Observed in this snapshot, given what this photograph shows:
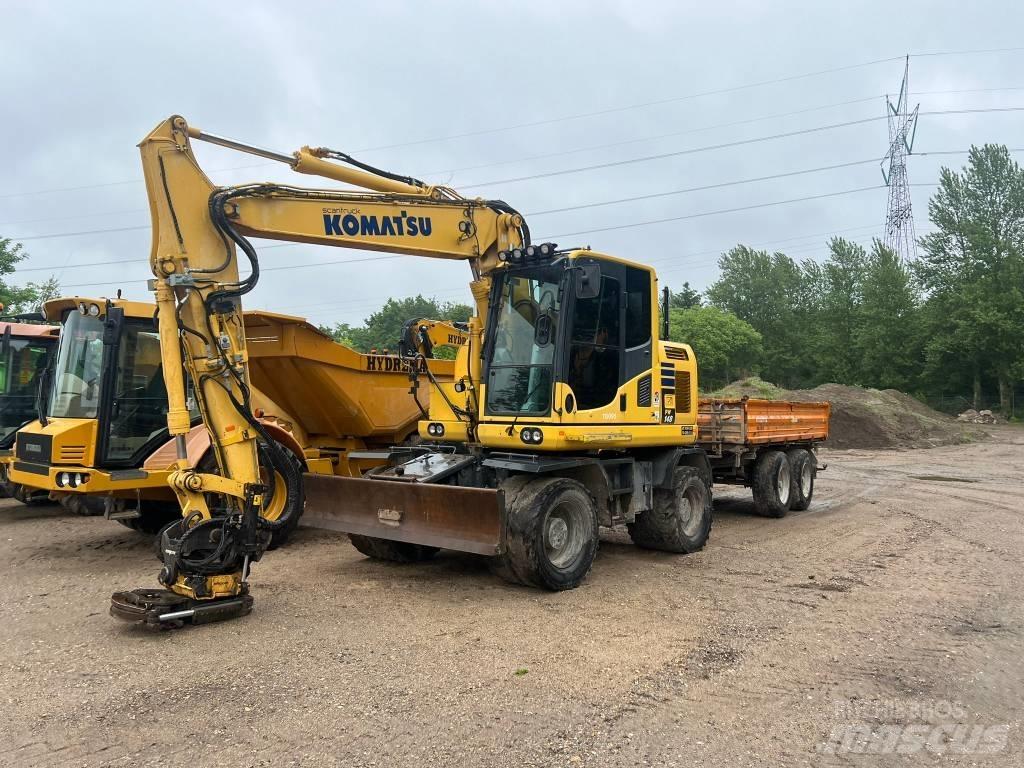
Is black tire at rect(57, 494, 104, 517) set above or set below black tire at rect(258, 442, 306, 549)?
below

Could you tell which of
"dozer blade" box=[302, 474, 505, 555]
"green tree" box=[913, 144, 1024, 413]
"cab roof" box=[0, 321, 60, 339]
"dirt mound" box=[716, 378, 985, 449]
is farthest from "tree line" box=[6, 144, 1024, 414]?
"dozer blade" box=[302, 474, 505, 555]

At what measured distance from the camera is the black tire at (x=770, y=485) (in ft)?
37.2

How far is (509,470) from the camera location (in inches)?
268

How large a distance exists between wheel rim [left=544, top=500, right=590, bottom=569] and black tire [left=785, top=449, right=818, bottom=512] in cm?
640

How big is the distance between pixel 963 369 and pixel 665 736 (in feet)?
133

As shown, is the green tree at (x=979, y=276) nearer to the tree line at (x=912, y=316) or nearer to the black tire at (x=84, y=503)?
the tree line at (x=912, y=316)

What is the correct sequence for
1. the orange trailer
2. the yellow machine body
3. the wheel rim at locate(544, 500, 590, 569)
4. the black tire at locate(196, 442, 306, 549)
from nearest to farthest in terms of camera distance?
1. the black tire at locate(196, 442, 306, 549)
2. the wheel rim at locate(544, 500, 590, 569)
3. the yellow machine body
4. the orange trailer

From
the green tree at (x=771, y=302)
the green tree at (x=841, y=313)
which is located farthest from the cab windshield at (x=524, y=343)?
the green tree at (x=771, y=302)

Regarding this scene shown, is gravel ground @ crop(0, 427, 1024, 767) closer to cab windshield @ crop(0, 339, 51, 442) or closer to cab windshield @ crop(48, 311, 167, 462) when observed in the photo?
cab windshield @ crop(48, 311, 167, 462)

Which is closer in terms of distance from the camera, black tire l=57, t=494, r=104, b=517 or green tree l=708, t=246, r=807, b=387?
black tire l=57, t=494, r=104, b=517

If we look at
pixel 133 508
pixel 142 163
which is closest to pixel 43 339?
pixel 133 508

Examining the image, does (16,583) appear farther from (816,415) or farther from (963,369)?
(963,369)

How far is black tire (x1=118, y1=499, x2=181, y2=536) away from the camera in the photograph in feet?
28.9

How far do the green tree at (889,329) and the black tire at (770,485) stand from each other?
32.8 metres
